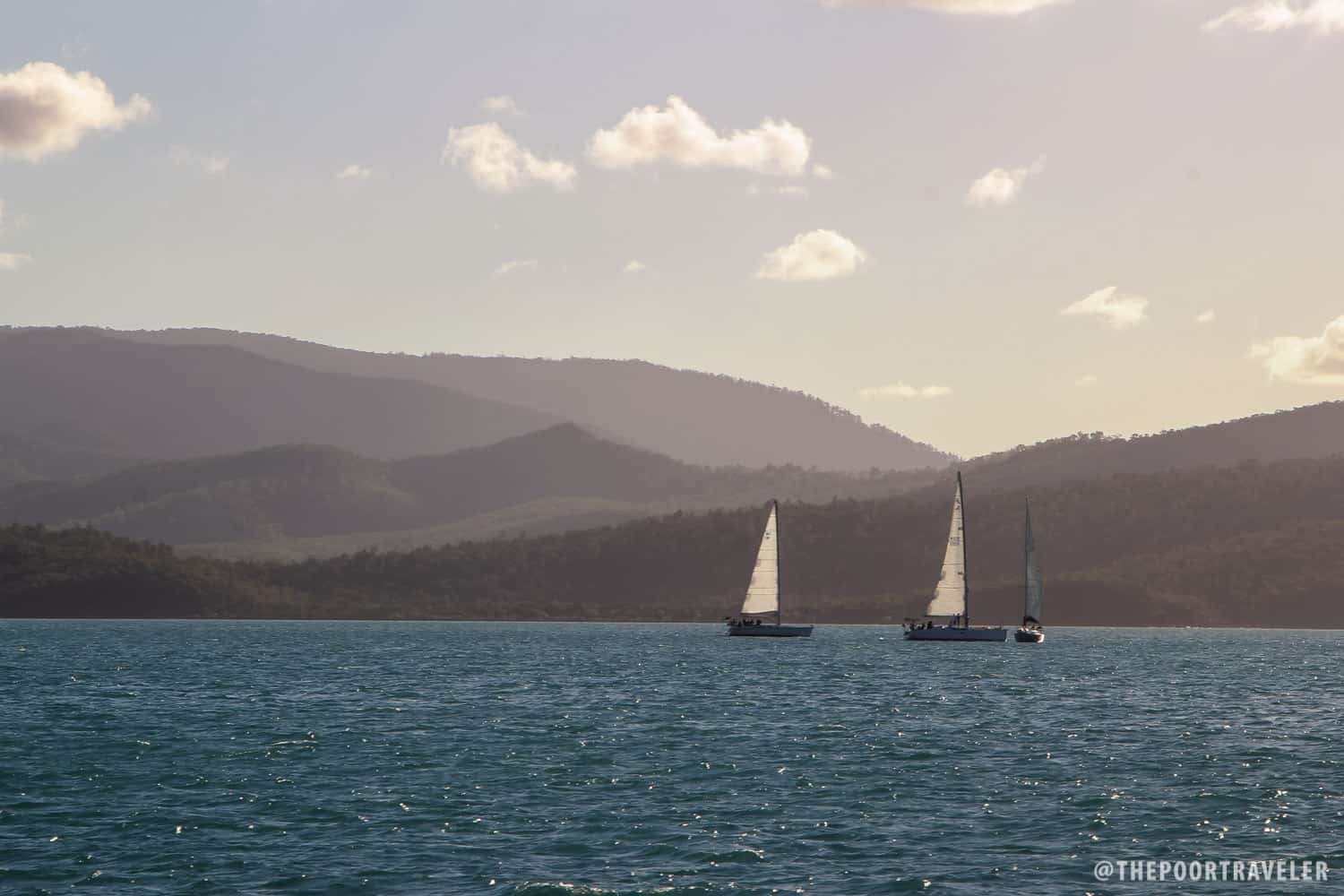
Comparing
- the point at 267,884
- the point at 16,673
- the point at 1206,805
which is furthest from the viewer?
the point at 16,673

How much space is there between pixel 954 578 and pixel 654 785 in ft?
404

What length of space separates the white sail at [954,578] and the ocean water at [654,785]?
62.0 meters

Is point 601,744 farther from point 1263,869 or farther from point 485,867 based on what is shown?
point 1263,869

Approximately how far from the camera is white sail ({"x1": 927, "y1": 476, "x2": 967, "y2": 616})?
17212 cm

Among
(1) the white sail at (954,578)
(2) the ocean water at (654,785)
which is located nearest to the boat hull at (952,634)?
(1) the white sail at (954,578)

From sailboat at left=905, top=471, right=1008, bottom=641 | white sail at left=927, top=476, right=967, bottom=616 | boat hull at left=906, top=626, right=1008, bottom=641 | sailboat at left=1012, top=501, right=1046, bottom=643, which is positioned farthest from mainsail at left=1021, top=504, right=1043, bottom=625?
white sail at left=927, top=476, right=967, bottom=616

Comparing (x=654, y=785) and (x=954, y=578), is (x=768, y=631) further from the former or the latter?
(x=654, y=785)

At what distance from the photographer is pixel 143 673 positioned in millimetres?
120875

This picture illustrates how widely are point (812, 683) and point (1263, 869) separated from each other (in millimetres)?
67224

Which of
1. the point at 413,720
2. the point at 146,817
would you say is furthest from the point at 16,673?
the point at 146,817

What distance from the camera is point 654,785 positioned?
183ft

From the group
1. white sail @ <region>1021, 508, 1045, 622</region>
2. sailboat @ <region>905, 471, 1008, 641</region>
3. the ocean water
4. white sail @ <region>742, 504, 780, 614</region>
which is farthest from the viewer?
white sail @ <region>1021, 508, 1045, 622</region>

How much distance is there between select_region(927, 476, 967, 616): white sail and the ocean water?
61951mm

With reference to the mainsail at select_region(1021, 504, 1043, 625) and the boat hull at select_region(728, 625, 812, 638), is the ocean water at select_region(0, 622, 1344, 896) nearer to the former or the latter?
the mainsail at select_region(1021, 504, 1043, 625)
